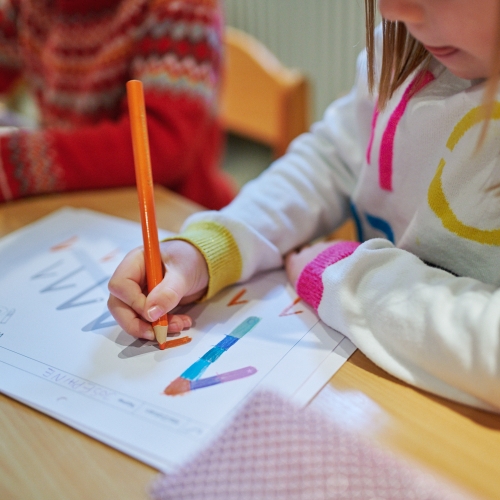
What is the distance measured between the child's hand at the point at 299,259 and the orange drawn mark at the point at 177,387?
0.15m

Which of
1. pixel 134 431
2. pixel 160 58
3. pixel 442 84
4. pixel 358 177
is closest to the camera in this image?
pixel 134 431

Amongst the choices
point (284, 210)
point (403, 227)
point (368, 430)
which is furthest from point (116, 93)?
point (368, 430)

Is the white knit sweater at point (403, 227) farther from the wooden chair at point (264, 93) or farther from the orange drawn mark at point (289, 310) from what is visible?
the wooden chair at point (264, 93)

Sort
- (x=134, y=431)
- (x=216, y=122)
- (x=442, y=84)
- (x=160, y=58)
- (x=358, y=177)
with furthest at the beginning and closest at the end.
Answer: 1. (x=216, y=122)
2. (x=160, y=58)
3. (x=358, y=177)
4. (x=442, y=84)
5. (x=134, y=431)

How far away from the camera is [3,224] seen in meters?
0.62

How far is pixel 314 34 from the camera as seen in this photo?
135 cm

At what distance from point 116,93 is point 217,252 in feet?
1.50

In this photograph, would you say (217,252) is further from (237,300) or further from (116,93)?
(116,93)

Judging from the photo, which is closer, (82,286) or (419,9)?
(419,9)

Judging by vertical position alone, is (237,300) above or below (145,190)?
below

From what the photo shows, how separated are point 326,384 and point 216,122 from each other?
0.63 m

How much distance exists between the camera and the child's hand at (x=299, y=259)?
0.48 meters

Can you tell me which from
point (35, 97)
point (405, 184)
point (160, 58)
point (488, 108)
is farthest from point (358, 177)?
point (35, 97)

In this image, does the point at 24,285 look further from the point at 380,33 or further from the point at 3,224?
the point at 380,33
